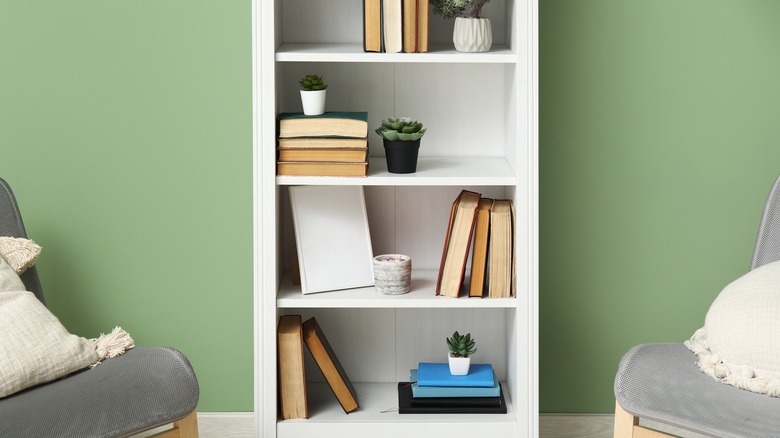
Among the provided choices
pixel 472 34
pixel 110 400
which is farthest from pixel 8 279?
pixel 472 34

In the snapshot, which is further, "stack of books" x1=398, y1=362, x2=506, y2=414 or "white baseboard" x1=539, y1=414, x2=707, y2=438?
"white baseboard" x1=539, y1=414, x2=707, y2=438

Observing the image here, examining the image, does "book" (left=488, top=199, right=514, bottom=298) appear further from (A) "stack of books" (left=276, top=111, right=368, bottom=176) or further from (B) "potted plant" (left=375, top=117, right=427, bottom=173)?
(A) "stack of books" (left=276, top=111, right=368, bottom=176)

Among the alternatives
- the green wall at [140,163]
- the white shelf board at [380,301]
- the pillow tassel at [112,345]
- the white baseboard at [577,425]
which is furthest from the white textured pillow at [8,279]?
the white baseboard at [577,425]

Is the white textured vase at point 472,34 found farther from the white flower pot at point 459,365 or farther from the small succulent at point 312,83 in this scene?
the white flower pot at point 459,365

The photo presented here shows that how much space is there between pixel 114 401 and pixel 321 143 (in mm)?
→ 739

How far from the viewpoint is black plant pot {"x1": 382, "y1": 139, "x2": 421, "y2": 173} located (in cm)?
215

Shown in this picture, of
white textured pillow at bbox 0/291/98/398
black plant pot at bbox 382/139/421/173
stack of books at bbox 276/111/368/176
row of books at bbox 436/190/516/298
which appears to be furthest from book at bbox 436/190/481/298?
white textured pillow at bbox 0/291/98/398

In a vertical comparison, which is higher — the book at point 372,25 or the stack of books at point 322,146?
the book at point 372,25

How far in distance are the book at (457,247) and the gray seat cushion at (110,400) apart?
0.65m

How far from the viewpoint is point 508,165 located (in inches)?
A: 90.0

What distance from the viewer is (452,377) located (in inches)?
90.3

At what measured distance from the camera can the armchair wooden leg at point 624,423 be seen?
1.82 metres

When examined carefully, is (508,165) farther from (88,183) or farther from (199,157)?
(88,183)

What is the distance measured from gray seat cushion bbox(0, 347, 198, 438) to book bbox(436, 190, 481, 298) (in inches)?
25.7
